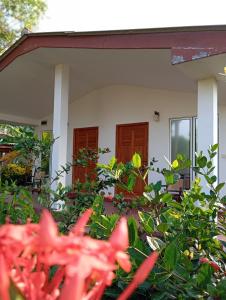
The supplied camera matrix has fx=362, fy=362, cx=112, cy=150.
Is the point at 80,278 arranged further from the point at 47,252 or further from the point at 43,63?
the point at 43,63

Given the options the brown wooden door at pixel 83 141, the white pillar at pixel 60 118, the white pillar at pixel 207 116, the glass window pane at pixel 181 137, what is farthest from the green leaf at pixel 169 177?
the brown wooden door at pixel 83 141

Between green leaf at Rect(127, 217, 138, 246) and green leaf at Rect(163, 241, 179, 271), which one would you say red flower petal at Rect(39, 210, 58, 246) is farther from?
green leaf at Rect(127, 217, 138, 246)

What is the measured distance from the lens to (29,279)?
0.59 m

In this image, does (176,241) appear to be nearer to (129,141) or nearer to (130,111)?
(129,141)

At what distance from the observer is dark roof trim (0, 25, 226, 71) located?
4.16 meters

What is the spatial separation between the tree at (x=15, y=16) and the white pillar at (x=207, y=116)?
19318 mm

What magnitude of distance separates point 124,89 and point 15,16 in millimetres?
15291

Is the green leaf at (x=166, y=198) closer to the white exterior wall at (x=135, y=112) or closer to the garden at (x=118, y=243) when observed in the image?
the garden at (x=118, y=243)

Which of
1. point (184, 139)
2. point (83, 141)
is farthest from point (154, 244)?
point (83, 141)

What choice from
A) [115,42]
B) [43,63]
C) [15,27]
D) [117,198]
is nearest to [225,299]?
[117,198]

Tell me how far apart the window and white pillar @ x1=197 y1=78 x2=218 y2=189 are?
3.42 meters

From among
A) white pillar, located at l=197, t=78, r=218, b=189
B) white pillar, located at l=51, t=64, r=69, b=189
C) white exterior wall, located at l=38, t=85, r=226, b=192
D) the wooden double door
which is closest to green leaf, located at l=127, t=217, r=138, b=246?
white pillar, located at l=197, t=78, r=218, b=189

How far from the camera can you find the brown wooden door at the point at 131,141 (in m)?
9.28

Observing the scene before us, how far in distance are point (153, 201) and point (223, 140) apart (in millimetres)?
6189
